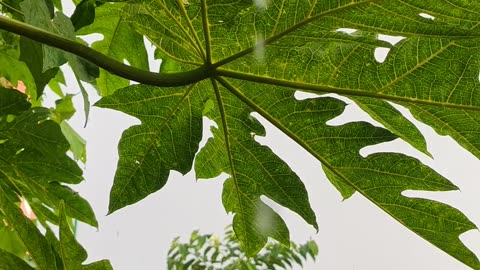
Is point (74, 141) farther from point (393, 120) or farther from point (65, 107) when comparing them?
point (393, 120)

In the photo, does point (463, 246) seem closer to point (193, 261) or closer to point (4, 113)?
point (4, 113)

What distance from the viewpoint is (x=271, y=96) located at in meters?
0.68

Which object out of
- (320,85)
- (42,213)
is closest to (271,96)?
(320,85)

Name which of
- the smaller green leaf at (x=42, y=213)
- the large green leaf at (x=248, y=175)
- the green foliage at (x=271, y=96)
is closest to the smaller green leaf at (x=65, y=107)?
the smaller green leaf at (x=42, y=213)

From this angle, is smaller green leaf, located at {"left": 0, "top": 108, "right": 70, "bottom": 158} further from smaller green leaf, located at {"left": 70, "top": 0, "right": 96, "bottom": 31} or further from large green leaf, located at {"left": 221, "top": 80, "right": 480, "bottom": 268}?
large green leaf, located at {"left": 221, "top": 80, "right": 480, "bottom": 268}

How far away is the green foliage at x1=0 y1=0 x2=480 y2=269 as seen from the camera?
1.81 ft

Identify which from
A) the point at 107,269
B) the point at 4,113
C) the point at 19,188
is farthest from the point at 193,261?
the point at 107,269

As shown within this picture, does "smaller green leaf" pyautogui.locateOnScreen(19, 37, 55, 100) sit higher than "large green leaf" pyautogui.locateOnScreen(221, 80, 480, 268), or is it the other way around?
"smaller green leaf" pyautogui.locateOnScreen(19, 37, 55, 100)

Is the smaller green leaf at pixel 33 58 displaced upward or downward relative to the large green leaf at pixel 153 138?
upward

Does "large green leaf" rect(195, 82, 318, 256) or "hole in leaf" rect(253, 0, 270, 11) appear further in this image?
"large green leaf" rect(195, 82, 318, 256)

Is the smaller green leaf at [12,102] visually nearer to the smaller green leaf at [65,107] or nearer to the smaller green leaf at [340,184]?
the smaller green leaf at [340,184]

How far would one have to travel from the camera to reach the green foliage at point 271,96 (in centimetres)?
55

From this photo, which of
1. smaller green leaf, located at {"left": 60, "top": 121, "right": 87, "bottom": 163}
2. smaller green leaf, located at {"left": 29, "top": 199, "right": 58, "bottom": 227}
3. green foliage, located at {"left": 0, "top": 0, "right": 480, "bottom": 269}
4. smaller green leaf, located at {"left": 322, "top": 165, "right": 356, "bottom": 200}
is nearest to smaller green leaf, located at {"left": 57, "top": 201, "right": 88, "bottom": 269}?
green foliage, located at {"left": 0, "top": 0, "right": 480, "bottom": 269}

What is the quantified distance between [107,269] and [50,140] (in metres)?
0.29
